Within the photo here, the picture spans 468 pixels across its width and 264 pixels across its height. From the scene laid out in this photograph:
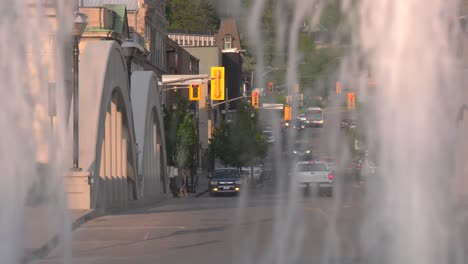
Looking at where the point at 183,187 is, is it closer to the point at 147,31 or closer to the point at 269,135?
the point at 147,31

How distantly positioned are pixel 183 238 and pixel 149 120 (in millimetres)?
24313

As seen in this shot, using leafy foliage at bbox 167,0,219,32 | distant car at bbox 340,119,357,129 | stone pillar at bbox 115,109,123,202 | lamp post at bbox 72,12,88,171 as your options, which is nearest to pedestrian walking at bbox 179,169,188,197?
stone pillar at bbox 115,109,123,202

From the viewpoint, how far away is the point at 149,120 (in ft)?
152

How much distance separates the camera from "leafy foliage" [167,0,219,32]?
9976 cm

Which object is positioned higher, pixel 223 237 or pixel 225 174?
pixel 225 174

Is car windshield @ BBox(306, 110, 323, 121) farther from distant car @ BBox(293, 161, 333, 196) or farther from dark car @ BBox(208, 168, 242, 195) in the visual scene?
dark car @ BBox(208, 168, 242, 195)

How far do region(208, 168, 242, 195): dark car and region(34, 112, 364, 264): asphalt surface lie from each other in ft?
78.5

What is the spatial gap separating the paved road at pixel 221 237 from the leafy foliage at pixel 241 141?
44070 mm

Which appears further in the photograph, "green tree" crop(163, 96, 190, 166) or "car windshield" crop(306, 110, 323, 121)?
"green tree" crop(163, 96, 190, 166)

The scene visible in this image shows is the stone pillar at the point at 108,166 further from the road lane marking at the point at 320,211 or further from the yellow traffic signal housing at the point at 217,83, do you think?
the road lane marking at the point at 320,211

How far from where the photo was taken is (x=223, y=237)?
858 inches

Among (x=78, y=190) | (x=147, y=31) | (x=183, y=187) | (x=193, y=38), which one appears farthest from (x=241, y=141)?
(x=78, y=190)

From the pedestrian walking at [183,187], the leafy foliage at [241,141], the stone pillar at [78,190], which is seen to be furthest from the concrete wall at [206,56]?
the stone pillar at [78,190]

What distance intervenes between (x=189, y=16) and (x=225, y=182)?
1786 inches
